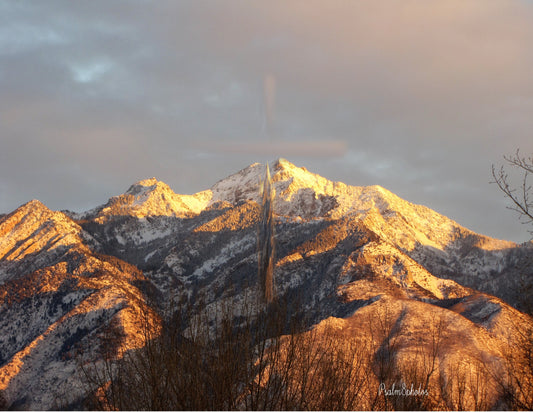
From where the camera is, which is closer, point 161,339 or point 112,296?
point 161,339

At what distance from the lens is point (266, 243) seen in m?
26.8

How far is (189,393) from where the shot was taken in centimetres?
2173

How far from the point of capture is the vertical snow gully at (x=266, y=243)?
83.9 feet

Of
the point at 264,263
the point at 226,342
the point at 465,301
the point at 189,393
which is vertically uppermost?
the point at 465,301

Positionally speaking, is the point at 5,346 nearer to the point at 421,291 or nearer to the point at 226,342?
the point at 421,291

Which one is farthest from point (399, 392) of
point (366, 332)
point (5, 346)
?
point (5, 346)

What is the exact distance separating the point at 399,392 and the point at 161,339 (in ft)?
54.1

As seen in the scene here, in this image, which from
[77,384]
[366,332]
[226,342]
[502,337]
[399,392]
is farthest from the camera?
[77,384]

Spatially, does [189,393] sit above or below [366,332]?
below

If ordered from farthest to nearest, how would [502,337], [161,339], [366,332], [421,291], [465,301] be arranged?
1. [421,291]
2. [465,301]
3. [502,337]
4. [366,332]
5. [161,339]

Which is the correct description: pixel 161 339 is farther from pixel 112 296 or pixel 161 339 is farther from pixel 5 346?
pixel 5 346

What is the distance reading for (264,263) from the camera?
2603cm

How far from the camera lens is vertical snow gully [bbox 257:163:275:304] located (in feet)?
83.9

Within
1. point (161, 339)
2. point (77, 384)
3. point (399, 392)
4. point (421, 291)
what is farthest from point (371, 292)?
point (161, 339)
